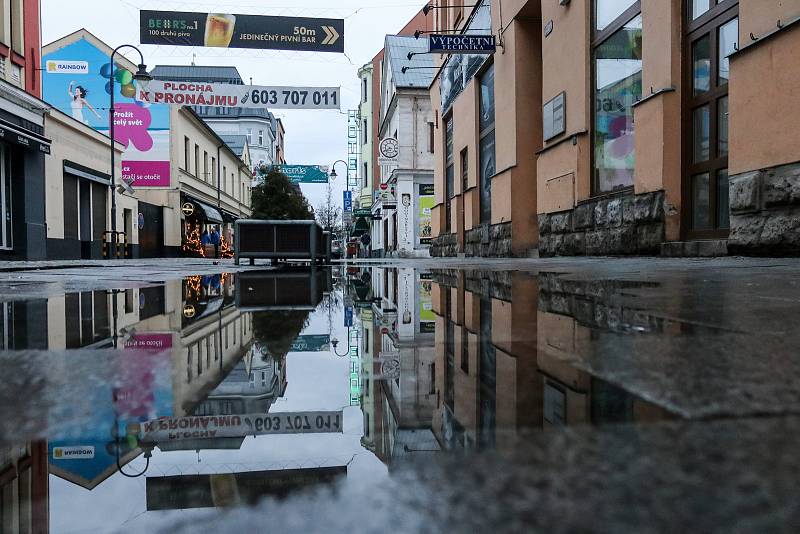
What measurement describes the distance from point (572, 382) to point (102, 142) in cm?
2412

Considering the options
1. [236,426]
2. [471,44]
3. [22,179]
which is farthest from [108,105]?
[236,426]

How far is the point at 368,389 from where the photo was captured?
1.26 m

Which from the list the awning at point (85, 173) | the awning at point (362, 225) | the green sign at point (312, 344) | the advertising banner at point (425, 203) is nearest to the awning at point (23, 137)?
the awning at point (85, 173)

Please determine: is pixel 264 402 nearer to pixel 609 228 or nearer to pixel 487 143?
pixel 609 228

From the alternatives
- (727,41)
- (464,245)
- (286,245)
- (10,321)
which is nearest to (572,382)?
(10,321)

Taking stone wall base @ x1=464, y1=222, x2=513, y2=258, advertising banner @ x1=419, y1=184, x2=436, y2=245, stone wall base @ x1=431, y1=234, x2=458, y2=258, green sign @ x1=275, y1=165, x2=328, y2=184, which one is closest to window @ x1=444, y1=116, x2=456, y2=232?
stone wall base @ x1=431, y1=234, x2=458, y2=258

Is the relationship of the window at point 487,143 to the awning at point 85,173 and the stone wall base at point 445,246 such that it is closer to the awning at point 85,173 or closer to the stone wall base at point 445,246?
the stone wall base at point 445,246

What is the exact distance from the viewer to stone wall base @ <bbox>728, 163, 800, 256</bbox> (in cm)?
540

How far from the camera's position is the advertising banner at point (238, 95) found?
15766 millimetres

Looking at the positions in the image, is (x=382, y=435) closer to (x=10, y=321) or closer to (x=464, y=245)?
(x=10, y=321)

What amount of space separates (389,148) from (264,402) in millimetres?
27605

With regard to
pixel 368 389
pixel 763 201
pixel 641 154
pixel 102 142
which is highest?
pixel 102 142

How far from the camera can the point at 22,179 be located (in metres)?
15.5

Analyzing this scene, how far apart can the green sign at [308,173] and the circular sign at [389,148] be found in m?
14.7
